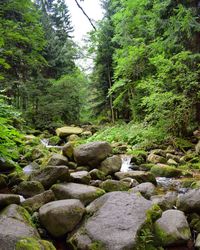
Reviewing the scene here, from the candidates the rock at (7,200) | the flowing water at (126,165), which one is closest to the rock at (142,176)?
the flowing water at (126,165)

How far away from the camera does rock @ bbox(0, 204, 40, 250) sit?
3.17m

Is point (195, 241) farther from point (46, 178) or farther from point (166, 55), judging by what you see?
point (166, 55)

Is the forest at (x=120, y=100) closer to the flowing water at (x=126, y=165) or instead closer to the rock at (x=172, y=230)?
the rock at (x=172, y=230)

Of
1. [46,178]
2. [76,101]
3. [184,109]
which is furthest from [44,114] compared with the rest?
[46,178]

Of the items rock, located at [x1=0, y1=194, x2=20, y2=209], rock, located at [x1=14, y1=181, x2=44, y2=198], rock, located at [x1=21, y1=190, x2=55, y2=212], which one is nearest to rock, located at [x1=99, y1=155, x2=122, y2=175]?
rock, located at [x1=14, y1=181, x2=44, y2=198]

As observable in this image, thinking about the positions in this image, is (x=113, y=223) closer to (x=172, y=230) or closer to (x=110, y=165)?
(x=172, y=230)

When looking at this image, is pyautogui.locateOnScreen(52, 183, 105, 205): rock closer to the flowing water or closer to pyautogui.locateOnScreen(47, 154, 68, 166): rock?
pyautogui.locateOnScreen(47, 154, 68, 166): rock

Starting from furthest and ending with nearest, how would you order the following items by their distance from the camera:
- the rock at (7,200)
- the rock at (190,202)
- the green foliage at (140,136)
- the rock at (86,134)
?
the rock at (86,134), the green foliage at (140,136), the rock at (190,202), the rock at (7,200)

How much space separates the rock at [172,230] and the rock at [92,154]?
3243 millimetres

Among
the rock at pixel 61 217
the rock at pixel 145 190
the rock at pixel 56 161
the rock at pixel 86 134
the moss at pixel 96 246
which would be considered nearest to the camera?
the moss at pixel 96 246

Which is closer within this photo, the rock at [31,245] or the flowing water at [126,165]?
the rock at [31,245]

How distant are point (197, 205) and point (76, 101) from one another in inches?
581

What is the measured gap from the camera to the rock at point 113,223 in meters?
3.49

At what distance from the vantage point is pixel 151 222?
3900 millimetres
